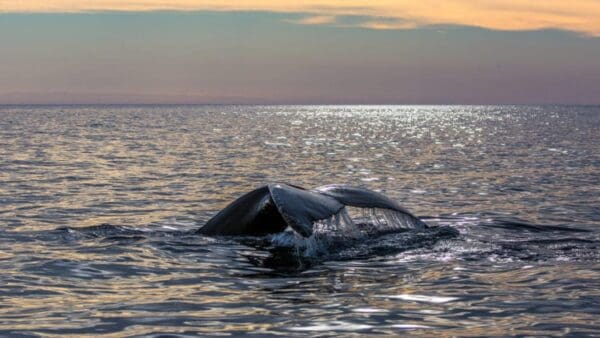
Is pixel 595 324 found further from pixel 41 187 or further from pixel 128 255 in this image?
pixel 41 187

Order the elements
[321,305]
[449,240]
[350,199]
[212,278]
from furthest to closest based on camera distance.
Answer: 1. [449,240]
2. [350,199]
3. [212,278]
4. [321,305]

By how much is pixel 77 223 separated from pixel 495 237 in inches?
350

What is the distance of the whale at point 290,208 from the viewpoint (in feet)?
37.9

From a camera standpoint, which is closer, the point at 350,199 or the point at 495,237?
the point at 350,199

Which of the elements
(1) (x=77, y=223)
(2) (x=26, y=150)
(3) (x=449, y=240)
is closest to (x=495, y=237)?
(3) (x=449, y=240)

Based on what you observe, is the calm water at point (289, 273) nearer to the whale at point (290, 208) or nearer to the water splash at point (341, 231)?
the water splash at point (341, 231)

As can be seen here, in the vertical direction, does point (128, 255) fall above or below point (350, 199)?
below

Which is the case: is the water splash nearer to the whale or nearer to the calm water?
the whale

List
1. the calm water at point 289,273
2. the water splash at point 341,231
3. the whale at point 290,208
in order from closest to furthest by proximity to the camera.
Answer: the calm water at point 289,273 → the whale at point 290,208 → the water splash at point 341,231

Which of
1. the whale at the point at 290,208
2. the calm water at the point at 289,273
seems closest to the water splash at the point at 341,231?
the whale at the point at 290,208

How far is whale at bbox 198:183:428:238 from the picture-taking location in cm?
1155

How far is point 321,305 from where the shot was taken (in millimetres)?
9719

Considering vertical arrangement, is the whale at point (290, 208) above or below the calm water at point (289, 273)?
above

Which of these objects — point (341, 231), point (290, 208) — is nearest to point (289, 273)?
point (290, 208)
